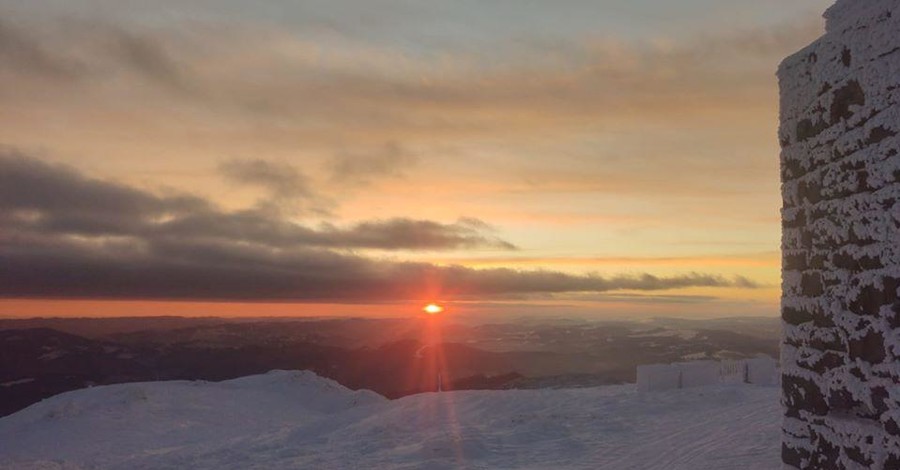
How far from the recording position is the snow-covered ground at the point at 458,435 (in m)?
14.5

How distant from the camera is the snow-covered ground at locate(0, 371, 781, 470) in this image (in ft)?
47.6

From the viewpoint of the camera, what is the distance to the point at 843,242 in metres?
4.96

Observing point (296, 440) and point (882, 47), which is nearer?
point (882, 47)

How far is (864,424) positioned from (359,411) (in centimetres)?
1948

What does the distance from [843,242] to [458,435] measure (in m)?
13.0

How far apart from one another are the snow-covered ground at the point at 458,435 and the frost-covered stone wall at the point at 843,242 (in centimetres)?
664

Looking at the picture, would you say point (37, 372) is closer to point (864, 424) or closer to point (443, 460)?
point (443, 460)

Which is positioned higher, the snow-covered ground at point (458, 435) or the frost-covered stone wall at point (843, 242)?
the frost-covered stone wall at point (843, 242)

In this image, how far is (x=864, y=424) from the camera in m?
4.76

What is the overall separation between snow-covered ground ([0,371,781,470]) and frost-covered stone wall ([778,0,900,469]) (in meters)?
6.64

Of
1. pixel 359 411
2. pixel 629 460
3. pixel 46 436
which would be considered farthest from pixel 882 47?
pixel 46 436

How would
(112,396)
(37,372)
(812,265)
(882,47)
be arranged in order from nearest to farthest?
(882,47) < (812,265) < (112,396) < (37,372)

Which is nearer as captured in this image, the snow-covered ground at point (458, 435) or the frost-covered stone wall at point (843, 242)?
the frost-covered stone wall at point (843, 242)

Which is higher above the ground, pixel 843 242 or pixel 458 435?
pixel 843 242
